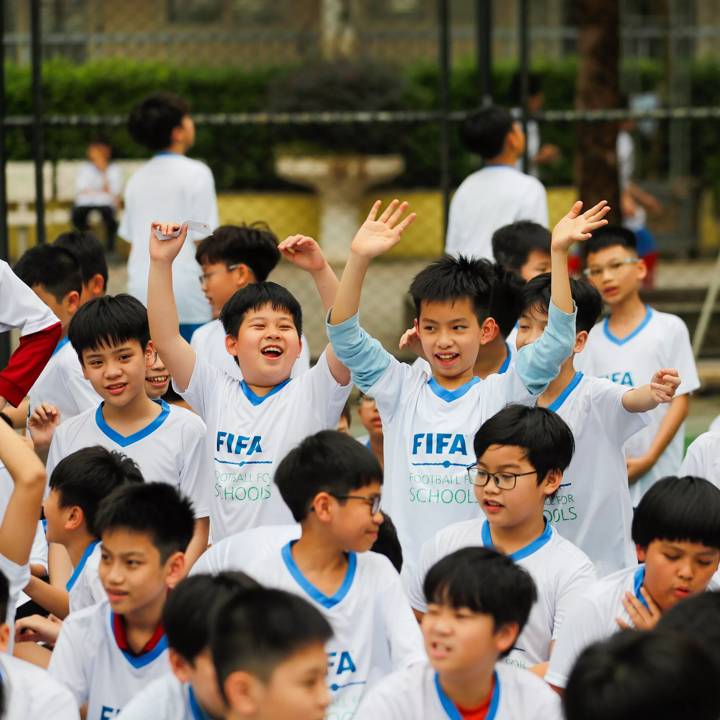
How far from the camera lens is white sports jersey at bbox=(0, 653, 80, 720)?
3623 mm

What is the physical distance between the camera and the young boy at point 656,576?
4203mm

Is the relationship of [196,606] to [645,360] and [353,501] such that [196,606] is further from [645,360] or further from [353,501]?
[645,360]

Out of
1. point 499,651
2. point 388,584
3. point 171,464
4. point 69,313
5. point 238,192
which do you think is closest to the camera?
point 499,651

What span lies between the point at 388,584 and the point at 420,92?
513 inches

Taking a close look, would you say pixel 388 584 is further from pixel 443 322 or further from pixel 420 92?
pixel 420 92

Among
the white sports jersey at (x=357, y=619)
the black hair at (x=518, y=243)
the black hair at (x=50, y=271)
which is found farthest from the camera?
the black hair at (x=518, y=243)

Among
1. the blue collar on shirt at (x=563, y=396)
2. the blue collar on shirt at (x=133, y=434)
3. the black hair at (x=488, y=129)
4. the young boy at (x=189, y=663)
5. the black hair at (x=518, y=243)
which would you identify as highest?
the black hair at (x=488, y=129)

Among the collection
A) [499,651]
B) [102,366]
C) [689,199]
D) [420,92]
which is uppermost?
[420,92]

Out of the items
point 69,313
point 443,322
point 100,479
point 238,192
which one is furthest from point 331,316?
point 238,192

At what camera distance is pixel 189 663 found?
142 inches

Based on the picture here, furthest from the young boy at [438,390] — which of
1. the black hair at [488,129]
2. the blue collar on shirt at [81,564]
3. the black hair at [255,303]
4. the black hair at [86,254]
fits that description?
the black hair at [488,129]

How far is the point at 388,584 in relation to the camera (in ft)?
13.4

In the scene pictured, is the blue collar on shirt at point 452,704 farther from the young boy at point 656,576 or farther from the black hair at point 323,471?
the black hair at point 323,471

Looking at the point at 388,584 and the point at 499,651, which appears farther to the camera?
the point at 388,584
